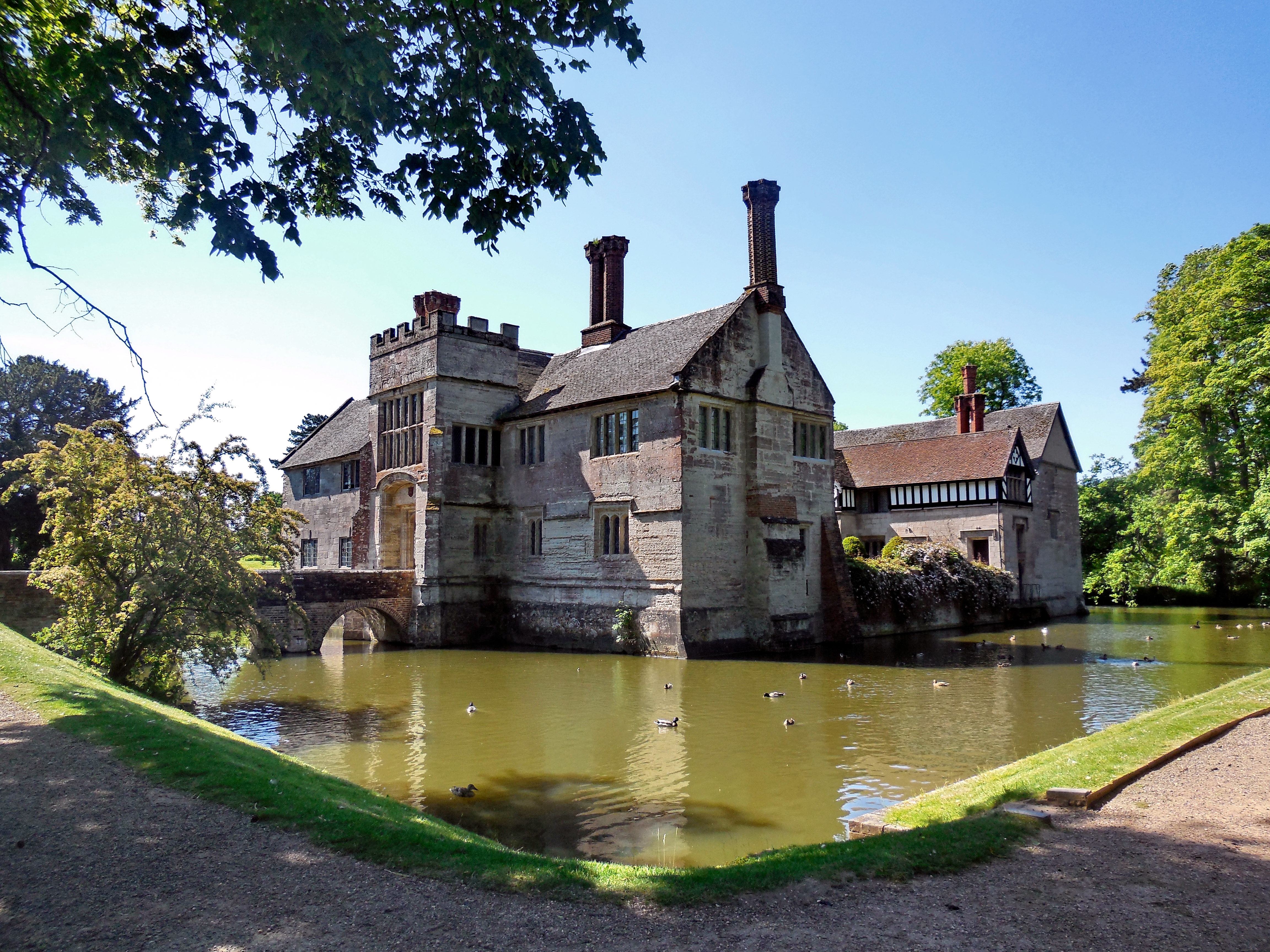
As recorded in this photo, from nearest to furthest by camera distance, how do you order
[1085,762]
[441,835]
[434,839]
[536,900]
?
[536,900] < [434,839] < [441,835] < [1085,762]

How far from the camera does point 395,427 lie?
29938 millimetres

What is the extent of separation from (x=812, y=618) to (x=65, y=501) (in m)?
20.4

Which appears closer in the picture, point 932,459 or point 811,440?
point 811,440

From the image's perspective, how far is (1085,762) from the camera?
8.62 metres

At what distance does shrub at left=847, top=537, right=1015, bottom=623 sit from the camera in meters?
29.4

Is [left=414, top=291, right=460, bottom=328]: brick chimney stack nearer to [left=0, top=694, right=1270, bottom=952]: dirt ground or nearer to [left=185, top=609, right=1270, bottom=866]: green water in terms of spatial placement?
[left=185, top=609, right=1270, bottom=866]: green water

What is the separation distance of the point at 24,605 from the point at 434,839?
716 inches

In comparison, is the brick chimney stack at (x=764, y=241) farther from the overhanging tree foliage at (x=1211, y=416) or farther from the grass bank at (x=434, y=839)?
the grass bank at (x=434, y=839)

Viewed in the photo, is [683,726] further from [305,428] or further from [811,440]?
[305,428]

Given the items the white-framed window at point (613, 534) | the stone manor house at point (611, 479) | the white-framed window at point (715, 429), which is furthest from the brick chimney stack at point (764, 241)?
the white-framed window at point (613, 534)

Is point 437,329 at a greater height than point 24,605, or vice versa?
point 437,329

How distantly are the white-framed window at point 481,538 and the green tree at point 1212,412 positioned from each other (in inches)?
1006

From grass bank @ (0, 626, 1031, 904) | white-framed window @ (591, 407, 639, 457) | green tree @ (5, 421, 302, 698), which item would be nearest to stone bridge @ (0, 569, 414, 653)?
green tree @ (5, 421, 302, 698)

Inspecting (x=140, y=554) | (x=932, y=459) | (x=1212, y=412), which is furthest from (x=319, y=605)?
(x=1212, y=412)
